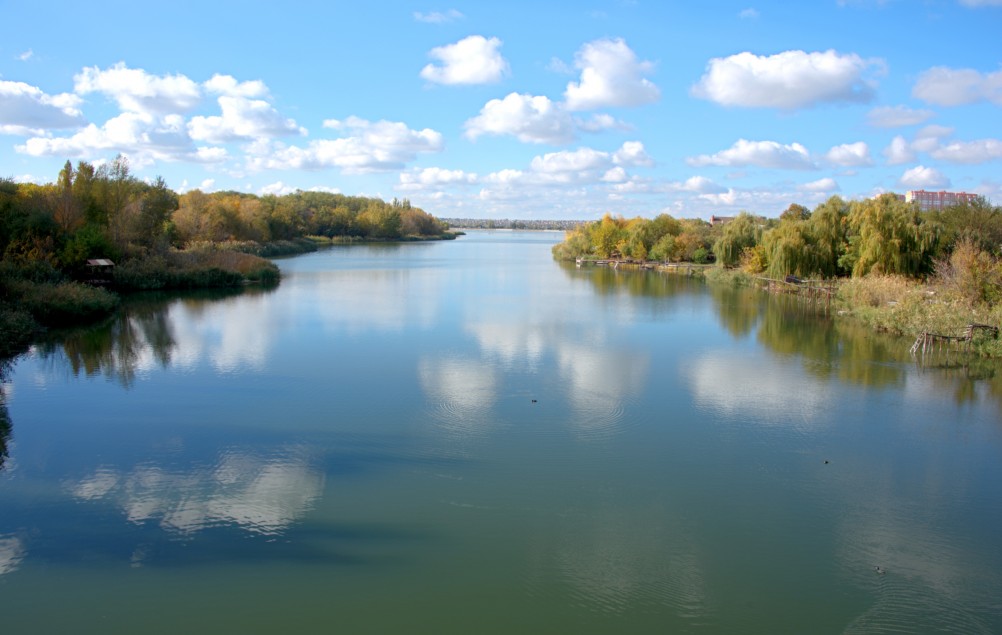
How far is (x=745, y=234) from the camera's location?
36250 millimetres

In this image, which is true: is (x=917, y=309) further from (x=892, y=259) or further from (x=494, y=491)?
(x=494, y=491)

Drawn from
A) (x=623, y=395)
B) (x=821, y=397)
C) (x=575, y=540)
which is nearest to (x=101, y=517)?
(x=575, y=540)

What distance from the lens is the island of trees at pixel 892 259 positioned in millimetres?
17641

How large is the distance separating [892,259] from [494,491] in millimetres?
22175

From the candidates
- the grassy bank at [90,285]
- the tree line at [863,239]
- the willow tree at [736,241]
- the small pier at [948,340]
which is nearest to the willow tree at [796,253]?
the tree line at [863,239]

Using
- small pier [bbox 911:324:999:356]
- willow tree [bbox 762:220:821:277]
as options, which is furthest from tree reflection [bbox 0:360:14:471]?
willow tree [bbox 762:220:821:277]

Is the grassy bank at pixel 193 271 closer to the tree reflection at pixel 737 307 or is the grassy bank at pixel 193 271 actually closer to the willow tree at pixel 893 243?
the tree reflection at pixel 737 307

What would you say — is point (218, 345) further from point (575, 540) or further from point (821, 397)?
point (821, 397)

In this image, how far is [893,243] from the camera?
24.4 meters

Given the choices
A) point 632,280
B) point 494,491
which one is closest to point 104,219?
point 632,280

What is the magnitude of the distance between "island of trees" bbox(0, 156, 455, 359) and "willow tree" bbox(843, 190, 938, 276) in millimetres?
24689

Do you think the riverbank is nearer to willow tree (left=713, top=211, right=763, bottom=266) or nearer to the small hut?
willow tree (left=713, top=211, right=763, bottom=266)

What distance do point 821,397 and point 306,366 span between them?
9581mm

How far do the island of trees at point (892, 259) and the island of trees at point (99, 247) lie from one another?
845 inches
